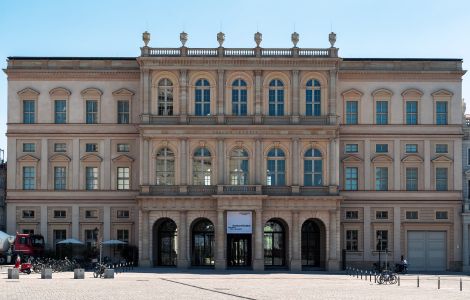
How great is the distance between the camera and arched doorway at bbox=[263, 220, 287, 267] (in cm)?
8406

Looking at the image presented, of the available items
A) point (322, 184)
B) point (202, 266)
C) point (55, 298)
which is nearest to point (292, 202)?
point (322, 184)

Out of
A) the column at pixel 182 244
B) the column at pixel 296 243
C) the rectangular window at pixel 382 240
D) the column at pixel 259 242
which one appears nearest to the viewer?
the column at pixel 259 242

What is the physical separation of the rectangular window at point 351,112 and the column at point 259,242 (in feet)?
41.7

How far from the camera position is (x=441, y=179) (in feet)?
279

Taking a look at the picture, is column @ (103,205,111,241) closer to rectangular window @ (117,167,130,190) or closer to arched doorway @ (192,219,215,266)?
rectangular window @ (117,167,130,190)

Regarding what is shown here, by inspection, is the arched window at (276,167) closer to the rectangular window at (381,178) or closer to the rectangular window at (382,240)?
the rectangular window at (381,178)

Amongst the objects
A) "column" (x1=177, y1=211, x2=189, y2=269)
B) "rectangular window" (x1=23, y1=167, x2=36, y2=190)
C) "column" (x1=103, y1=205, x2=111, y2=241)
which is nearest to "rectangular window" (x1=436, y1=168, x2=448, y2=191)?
"column" (x1=177, y1=211, x2=189, y2=269)

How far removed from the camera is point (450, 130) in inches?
3339

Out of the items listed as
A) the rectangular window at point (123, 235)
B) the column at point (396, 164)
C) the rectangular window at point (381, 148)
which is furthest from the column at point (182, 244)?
the column at point (396, 164)

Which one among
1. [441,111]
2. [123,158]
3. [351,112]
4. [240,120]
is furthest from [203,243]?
[441,111]

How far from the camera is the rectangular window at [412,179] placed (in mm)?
84938

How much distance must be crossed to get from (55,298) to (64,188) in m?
38.8

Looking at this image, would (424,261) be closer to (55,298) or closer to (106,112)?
(106,112)

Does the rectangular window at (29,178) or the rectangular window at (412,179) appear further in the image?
the rectangular window at (412,179)
